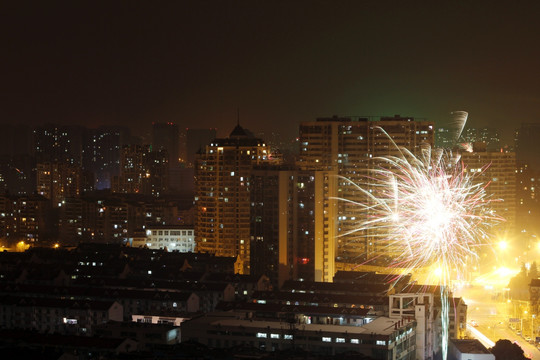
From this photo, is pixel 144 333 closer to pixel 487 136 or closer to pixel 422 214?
pixel 422 214

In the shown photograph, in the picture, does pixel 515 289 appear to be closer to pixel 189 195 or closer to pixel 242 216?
pixel 242 216

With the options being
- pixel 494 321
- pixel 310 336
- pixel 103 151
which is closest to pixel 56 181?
pixel 103 151

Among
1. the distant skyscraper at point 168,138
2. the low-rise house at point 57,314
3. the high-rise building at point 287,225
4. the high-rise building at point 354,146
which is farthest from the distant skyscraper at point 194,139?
the low-rise house at point 57,314

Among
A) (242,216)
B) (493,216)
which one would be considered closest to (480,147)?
(493,216)

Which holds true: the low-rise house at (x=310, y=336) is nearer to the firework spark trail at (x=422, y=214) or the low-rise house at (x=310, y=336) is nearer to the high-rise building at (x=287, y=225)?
the firework spark trail at (x=422, y=214)

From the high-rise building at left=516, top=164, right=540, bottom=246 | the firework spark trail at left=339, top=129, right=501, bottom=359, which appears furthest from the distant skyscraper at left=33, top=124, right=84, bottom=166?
the firework spark trail at left=339, top=129, right=501, bottom=359

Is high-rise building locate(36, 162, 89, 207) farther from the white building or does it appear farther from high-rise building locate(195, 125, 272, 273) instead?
high-rise building locate(195, 125, 272, 273)
